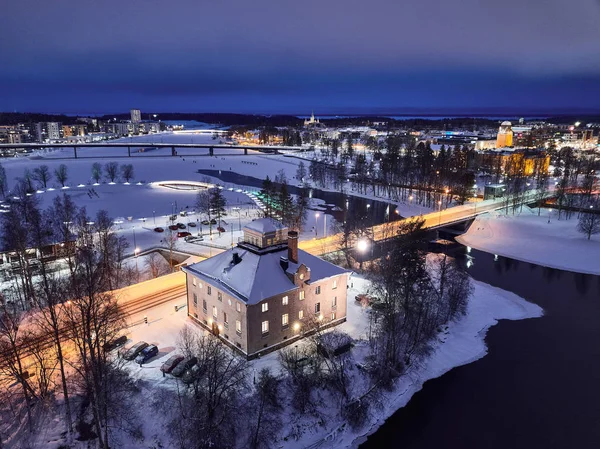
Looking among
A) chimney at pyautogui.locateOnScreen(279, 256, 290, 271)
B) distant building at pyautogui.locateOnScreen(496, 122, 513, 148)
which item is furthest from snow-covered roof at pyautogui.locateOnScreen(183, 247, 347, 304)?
distant building at pyautogui.locateOnScreen(496, 122, 513, 148)

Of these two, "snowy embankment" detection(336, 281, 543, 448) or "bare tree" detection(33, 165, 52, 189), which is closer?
"snowy embankment" detection(336, 281, 543, 448)

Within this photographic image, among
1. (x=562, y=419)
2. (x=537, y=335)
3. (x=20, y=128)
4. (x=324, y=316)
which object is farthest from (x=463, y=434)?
(x=20, y=128)

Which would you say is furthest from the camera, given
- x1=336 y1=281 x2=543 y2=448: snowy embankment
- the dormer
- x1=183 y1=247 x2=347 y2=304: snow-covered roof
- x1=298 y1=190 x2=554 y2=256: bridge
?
x1=298 y1=190 x2=554 y2=256: bridge

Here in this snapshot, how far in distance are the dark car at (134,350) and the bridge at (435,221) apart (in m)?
21.1

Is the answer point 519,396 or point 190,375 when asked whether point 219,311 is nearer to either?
point 190,375

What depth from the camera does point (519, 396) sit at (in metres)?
27.0

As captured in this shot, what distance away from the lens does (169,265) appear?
45969mm

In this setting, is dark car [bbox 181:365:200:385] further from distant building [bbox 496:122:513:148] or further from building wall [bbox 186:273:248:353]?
distant building [bbox 496:122:513:148]

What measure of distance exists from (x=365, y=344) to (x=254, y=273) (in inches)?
363

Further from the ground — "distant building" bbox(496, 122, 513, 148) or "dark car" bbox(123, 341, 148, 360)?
"distant building" bbox(496, 122, 513, 148)

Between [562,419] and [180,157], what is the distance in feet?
463

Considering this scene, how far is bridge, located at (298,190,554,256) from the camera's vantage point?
1837 inches

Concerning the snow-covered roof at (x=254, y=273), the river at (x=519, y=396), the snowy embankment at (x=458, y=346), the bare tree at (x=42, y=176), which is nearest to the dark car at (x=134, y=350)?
the snow-covered roof at (x=254, y=273)

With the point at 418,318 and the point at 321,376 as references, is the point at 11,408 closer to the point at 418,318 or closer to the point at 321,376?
the point at 321,376
